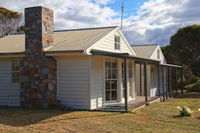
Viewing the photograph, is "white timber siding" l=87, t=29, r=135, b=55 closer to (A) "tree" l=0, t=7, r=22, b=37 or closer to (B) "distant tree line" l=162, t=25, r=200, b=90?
(B) "distant tree line" l=162, t=25, r=200, b=90

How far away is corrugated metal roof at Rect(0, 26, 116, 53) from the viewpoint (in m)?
13.4

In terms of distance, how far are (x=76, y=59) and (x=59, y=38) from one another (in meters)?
2.95

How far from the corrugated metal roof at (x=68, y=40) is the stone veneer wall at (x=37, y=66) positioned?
0.57m

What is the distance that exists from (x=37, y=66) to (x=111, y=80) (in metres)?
3.87

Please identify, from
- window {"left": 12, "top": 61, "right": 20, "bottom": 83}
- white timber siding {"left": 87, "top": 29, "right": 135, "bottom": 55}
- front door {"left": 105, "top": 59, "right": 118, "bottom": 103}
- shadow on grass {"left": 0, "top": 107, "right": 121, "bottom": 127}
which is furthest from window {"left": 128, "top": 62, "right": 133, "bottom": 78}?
window {"left": 12, "top": 61, "right": 20, "bottom": 83}

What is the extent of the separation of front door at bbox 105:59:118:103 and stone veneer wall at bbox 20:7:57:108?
108 inches

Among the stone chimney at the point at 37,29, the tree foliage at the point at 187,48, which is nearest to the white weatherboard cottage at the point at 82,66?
the stone chimney at the point at 37,29

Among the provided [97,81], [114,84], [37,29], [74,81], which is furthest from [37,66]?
[114,84]

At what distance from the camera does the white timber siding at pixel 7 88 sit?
14.6 m

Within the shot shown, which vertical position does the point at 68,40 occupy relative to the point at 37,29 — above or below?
below

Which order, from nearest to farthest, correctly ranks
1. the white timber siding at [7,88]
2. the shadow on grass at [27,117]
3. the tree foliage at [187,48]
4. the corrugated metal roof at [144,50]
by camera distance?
the shadow on grass at [27,117] → the white timber siding at [7,88] → the corrugated metal roof at [144,50] → the tree foliage at [187,48]

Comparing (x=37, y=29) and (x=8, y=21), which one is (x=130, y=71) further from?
(x=8, y=21)

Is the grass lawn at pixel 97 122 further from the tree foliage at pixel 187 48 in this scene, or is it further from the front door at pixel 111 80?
the tree foliage at pixel 187 48

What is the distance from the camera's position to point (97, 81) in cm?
1385
